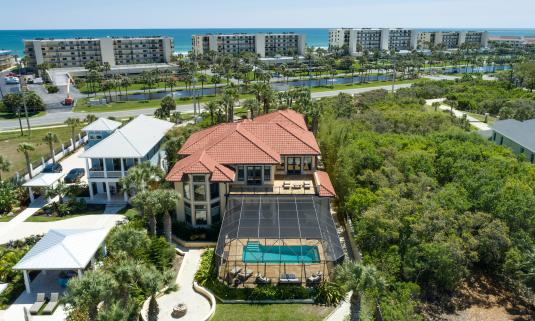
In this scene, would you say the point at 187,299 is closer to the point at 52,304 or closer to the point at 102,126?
the point at 52,304

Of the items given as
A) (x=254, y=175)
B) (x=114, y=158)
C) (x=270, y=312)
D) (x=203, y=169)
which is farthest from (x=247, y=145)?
(x=270, y=312)

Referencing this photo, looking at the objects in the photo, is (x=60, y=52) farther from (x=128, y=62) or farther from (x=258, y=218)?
(x=258, y=218)

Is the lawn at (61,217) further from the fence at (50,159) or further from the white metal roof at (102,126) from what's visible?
the white metal roof at (102,126)

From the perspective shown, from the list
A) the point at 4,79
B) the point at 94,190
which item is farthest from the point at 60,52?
the point at 94,190

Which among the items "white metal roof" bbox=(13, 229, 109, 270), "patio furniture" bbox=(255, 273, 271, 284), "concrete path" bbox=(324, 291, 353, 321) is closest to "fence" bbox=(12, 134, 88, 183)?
"white metal roof" bbox=(13, 229, 109, 270)

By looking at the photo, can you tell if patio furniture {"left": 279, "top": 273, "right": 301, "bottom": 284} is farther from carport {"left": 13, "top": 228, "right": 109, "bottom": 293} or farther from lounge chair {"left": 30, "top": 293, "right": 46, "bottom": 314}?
lounge chair {"left": 30, "top": 293, "right": 46, "bottom": 314}

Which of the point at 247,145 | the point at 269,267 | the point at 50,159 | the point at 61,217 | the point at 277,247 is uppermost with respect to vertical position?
the point at 247,145

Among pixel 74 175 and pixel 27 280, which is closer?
pixel 27 280
